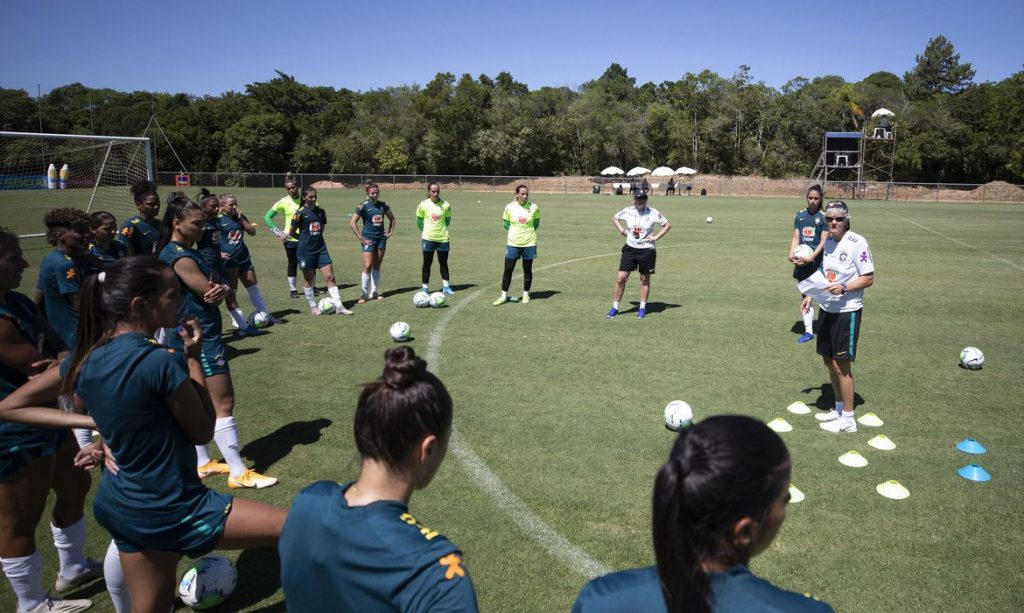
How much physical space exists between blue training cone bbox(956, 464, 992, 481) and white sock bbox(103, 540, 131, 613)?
642 centimetres

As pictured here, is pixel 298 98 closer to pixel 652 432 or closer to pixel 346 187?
pixel 346 187

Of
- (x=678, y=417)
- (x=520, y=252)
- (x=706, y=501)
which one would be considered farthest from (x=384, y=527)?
(x=520, y=252)

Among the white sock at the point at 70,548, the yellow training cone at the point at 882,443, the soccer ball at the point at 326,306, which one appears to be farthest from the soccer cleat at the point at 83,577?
the soccer ball at the point at 326,306

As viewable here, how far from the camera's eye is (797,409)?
281 inches

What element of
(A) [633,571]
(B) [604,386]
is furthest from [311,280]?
(A) [633,571]

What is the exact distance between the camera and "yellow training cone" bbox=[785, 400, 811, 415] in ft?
23.3

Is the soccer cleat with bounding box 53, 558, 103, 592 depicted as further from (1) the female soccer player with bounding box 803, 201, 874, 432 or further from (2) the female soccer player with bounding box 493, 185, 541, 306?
(2) the female soccer player with bounding box 493, 185, 541, 306

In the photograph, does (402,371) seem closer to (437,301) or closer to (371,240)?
(437,301)

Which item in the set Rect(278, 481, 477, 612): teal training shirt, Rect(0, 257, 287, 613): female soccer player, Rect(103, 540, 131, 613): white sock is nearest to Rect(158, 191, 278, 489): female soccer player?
Rect(103, 540, 131, 613): white sock

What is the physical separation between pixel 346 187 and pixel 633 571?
68.7 meters

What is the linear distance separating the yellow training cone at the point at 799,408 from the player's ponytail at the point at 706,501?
6.06m

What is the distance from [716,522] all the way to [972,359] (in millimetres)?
8962

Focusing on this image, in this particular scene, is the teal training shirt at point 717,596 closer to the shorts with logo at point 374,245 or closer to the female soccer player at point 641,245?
the female soccer player at point 641,245

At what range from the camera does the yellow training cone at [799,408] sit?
7.11 meters
